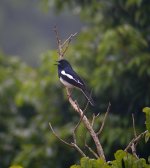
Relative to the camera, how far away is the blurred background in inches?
395

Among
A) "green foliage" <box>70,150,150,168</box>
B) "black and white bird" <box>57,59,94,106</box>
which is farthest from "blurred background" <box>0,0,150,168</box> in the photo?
"green foliage" <box>70,150,150,168</box>

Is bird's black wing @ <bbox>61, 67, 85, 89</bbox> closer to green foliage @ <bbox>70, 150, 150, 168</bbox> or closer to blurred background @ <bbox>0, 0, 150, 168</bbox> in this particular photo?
blurred background @ <bbox>0, 0, 150, 168</bbox>

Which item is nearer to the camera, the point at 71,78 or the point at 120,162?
the point at 120,162

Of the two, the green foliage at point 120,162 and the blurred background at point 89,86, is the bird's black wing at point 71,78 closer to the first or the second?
the blurred background at point 89,86

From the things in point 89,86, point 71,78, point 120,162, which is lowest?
point 120,162

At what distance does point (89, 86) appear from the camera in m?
10.5

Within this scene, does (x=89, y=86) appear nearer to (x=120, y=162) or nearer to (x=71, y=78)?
(x=71, y=78)

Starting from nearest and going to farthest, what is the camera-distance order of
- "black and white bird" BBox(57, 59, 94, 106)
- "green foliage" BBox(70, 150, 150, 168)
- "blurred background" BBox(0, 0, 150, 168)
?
"green foliage" BBox(70, 150, 150, 168)
"black and white bird" BBox(57, 59, 94, 106)
"blurred background" BBox(0, 0, 150, 168)

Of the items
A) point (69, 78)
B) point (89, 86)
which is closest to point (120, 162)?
point (69, 78)

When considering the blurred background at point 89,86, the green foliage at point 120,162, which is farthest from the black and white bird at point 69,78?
the green foliage at point 120,162

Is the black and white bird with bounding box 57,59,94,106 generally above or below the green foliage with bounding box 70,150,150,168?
above

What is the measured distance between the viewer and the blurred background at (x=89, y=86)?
32.9ft

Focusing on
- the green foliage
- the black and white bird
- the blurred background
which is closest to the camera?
the green foliage

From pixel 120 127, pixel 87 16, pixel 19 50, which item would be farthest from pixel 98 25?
pixel 19 50
